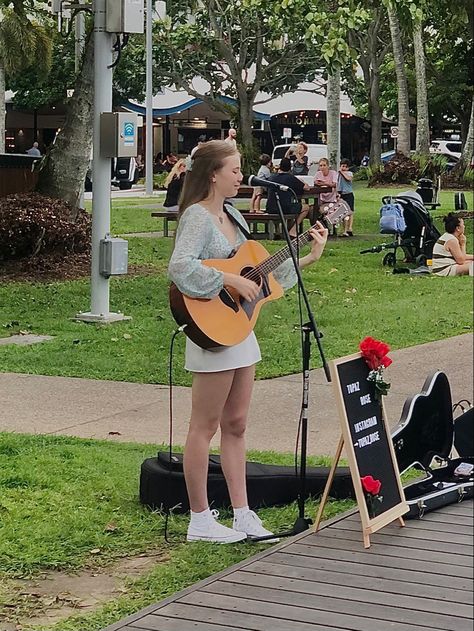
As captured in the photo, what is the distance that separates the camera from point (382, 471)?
4.79 metres

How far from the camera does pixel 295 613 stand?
145 inches

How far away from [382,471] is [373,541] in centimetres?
39

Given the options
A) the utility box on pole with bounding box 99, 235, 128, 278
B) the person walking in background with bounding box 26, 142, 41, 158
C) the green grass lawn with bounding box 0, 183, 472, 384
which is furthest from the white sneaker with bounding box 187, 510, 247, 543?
the person walking in background with bounding box 26, 142, 41, 158

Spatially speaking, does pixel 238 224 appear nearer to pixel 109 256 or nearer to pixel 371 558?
pixel 371 558

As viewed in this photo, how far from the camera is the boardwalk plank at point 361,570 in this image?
3795mm

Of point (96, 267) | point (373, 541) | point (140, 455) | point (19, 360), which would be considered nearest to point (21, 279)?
point (96, 267)

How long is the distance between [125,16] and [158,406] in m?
3.86

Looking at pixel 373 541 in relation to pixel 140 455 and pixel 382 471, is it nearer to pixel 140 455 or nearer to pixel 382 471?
pixel 382 471

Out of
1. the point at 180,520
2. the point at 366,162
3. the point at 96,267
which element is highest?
the point at 366,162

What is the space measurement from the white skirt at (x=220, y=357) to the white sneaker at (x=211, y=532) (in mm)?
665

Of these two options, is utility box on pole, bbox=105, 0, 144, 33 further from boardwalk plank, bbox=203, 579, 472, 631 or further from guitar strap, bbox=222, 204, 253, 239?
boardwalk plank, bbox=203, 579, 472, 631

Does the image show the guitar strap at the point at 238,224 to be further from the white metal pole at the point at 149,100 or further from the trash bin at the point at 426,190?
the white metal pole at the point at 149,100

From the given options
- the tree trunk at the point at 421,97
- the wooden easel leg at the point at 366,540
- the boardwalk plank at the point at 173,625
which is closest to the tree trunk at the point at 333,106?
the tree trunk at the point at 421,97

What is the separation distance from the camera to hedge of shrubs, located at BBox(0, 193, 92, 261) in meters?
12.6
